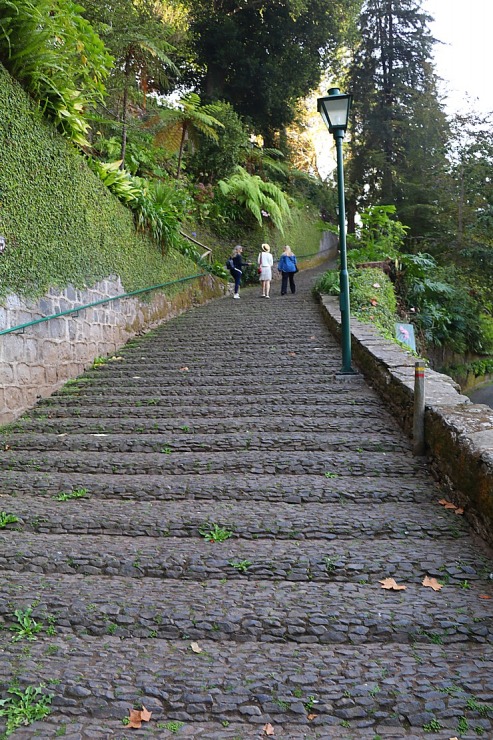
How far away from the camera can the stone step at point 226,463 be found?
4105 millimetres

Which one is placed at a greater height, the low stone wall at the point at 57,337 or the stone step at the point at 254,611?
the low stone wall at the point at 57,337

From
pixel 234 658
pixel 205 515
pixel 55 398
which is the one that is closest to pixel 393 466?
pixel 205 515

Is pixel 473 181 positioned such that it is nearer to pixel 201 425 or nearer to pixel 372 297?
pixel 372 297

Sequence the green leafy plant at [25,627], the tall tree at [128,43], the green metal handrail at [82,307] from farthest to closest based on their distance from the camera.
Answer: the tall tree at [128,43], the green metal handrail at [82,307], the green leafy plant at [25,627]

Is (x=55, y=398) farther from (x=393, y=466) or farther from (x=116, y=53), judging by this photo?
(x=116, y=53)

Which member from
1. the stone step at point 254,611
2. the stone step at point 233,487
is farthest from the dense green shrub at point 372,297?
the stone step at point 254,611

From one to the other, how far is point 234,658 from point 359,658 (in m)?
0.49

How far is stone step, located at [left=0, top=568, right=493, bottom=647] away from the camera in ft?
7.79

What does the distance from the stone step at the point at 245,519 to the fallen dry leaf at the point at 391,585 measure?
47 cm

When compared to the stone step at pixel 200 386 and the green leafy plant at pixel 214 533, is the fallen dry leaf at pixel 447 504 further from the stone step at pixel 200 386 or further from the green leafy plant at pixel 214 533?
the stone step at pixel 200 386

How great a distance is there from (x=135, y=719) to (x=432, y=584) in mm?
1468

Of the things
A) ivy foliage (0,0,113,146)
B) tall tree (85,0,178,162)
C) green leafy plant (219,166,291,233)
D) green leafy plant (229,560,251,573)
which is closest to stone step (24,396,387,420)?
green leafy plant (229,560,251,573)

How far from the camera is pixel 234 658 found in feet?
7.36

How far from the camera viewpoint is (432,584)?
8.77ft
